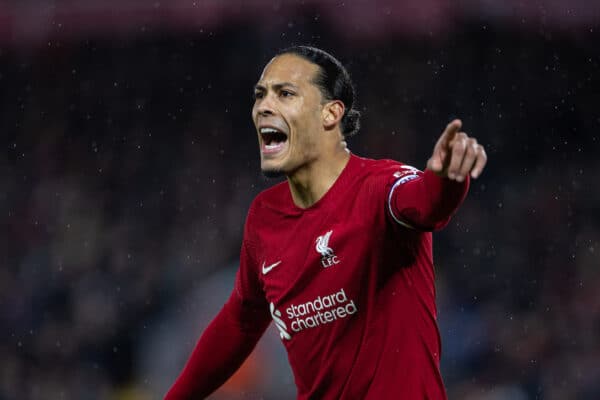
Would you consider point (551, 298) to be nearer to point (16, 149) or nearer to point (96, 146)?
point (96, 146)

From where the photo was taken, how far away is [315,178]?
3.43m

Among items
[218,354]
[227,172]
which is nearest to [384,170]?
[218,354]

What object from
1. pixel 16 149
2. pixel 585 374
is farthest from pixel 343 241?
pixel 16 149

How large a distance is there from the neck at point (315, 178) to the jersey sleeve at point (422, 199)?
1.33ft

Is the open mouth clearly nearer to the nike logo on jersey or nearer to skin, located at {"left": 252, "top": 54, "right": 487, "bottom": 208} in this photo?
skin, located at {"left": 252, "top": 54, "right": 487, "bottom": 208}

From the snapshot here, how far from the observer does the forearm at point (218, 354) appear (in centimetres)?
375

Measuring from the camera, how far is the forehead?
11.5ft

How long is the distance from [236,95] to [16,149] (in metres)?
2.26

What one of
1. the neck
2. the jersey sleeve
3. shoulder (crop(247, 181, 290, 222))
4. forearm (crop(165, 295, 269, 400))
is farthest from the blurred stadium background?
the jersey sleeve

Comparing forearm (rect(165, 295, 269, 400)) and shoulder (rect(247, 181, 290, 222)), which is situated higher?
shoulder (rect(247, 181, 290, 222))

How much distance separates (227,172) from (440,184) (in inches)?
229

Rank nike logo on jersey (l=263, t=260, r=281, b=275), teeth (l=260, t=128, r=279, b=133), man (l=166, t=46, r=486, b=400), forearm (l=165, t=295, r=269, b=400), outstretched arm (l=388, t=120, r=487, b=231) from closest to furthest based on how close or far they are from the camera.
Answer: outstretched arm (l=388, t=120, r=487, b=231), man (l=166, t=46, r=486, b=400), nike logo on jersey (l=263, t=260, r=281, b=275), teeth (l=260, t=128, r=279, b=133), forearm (l=165, t=295, r=269, b=400)

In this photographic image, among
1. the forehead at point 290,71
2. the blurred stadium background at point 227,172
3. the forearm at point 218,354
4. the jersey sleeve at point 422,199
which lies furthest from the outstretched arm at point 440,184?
the blurred stadium background at point 227,172

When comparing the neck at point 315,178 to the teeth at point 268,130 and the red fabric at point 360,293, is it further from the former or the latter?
the teeth at point 268,130
